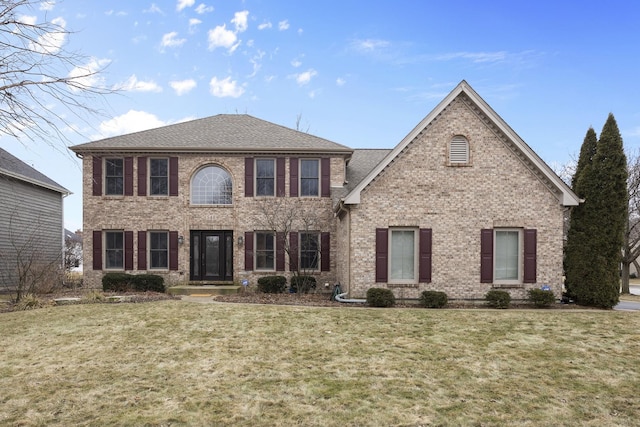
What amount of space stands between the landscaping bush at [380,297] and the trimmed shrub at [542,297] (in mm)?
4835

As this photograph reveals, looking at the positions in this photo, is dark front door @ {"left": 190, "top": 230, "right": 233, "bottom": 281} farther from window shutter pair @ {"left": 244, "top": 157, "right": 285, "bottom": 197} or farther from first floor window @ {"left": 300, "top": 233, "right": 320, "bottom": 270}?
first floor window @ {"left": 300, "top": 233, "right": 320, "bottom": 270}

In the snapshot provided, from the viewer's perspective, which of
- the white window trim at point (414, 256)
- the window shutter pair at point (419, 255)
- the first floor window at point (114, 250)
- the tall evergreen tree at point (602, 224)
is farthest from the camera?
the first floor window at point (114, 250)

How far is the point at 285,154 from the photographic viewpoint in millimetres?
17500

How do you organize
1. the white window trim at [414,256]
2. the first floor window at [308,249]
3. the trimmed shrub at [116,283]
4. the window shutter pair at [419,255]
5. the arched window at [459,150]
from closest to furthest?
1. the window shutter pair at [419,255]
2. the white window trim at [414,256]
3. the arched window at [459,150]
4. the trimmed shrub at [116,283]
5. the first floor window at [308,249]

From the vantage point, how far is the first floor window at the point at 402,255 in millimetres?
13776

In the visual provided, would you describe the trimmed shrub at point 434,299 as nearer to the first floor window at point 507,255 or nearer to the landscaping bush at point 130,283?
the first floor window at point 507,255

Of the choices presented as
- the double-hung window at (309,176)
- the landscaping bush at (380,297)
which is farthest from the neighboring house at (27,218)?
the landscaping bush at (380,297)

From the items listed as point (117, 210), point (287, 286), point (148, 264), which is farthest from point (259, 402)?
point (117, 210)

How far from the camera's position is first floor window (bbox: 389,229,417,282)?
13.8 m

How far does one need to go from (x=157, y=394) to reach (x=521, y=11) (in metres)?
16.0

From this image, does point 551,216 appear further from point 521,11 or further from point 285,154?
point 285,154

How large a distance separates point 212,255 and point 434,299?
32.8 ft

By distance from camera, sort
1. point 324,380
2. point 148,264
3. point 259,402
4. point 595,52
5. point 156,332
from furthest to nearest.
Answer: point 148,264 → point 595,52 → point 156,332 → point 324,380 → point 259,402

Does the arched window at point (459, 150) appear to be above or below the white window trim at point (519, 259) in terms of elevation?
above
